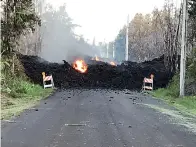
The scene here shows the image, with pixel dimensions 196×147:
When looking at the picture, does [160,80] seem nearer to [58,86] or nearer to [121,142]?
[58,86]

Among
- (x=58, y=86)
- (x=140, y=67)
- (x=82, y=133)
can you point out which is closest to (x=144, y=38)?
(x=140, y=67)

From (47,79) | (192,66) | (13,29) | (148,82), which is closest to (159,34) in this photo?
(148,82)

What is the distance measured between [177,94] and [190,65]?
8.36 feet

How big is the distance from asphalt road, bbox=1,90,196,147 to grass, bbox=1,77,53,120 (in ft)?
2.17

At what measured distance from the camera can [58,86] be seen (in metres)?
33.5

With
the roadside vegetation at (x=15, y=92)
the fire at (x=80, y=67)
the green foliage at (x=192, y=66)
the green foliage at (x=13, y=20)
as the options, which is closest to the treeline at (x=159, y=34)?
the green foliage at (x=192, y=66)

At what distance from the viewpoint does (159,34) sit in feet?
210

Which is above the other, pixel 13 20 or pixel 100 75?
pixel 13 20

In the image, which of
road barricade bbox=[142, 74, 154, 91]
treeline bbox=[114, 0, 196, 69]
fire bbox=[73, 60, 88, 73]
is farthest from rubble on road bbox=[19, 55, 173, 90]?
treeline bbox=[114, 0, 196, 69]

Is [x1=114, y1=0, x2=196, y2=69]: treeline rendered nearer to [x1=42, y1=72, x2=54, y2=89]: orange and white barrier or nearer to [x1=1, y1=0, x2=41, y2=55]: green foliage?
[x1=42, y1=72, x2=54, y2=89]: orange and white barrier

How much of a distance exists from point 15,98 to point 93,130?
34.9 feet

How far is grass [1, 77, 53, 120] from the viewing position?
15.5 metres

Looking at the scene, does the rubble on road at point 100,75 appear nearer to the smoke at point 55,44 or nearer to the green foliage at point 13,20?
the green foliage at point 13,20

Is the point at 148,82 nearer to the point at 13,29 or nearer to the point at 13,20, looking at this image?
the point at 13,29
